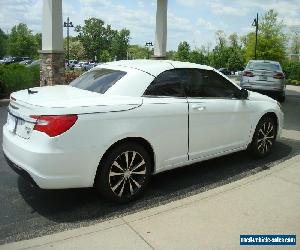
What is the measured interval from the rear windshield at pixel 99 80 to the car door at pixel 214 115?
1023 millimetres

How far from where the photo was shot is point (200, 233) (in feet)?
12.6

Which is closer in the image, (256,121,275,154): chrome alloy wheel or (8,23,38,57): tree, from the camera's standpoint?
(256,121,275,154): chrome alloy wheel

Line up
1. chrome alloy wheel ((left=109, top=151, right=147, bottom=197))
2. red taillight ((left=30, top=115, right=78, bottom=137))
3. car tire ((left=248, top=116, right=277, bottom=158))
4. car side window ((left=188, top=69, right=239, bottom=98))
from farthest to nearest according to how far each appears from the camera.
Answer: car tire ((left=248, top=116, right=277, bottom=158)) → car side window ((left=188, top=69, right=239, bottom=98)) → chrome alloy wheel ((left=109, top=151, right=147, bottom=197)) → red taillight ((left=30, top=115, right=78, bottom=137))

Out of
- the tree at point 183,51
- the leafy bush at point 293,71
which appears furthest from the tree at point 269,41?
the tree at point 183,51

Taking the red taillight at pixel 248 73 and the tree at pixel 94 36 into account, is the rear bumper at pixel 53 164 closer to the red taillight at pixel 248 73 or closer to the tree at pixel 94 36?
the red taillight at pixel 248 73

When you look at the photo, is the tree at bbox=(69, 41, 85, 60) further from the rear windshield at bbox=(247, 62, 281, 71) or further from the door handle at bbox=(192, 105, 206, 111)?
the door handle at bbox=(192, 105, 206, 111)

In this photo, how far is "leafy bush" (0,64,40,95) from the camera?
14155mm

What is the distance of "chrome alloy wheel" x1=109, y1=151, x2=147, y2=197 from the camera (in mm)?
4531

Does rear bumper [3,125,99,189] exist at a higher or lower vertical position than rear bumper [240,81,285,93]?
lower

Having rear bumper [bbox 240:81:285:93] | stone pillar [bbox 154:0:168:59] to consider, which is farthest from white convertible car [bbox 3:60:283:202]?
stone pillar [bbox 154:0:168:59]

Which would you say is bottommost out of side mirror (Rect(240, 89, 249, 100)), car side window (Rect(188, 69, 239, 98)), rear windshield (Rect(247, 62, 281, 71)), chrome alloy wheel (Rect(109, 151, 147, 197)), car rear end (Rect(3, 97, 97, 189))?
chrome alloy wheel (Rect(109, 151, 147, 197))

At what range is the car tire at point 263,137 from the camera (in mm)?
6430

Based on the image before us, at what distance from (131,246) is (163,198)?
1.38 meters

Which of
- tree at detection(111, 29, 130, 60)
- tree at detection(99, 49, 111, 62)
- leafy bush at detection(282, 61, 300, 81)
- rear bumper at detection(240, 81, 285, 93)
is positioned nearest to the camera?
rear bumper at detection(240, 81, 285, 93)
